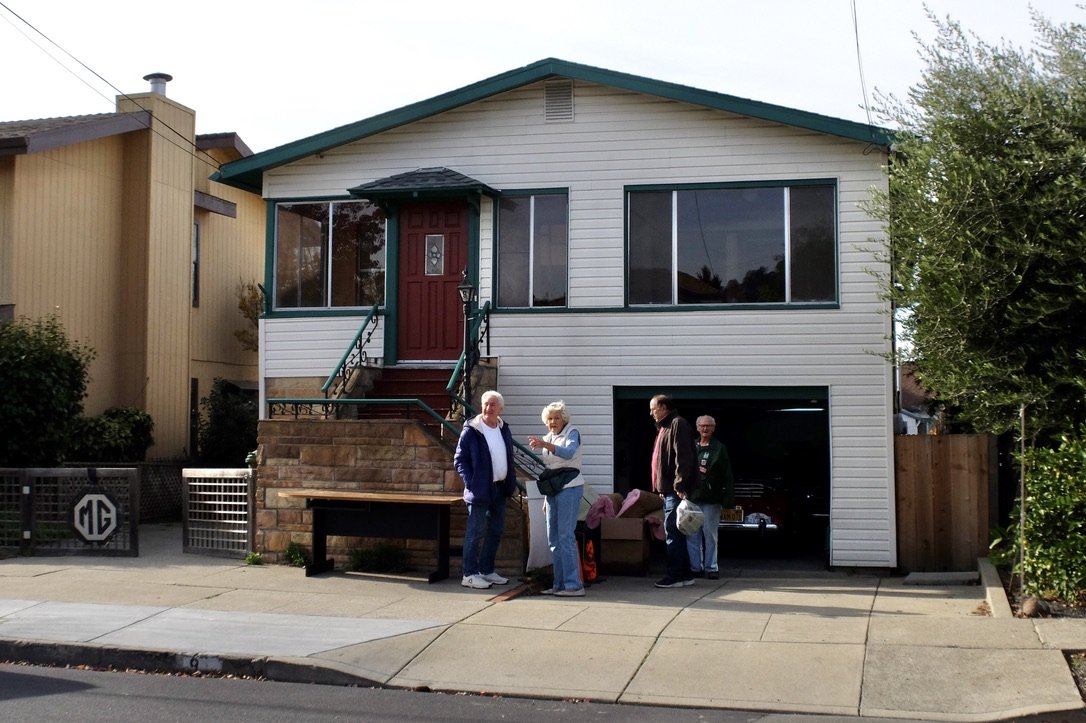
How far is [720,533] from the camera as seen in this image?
1417cm

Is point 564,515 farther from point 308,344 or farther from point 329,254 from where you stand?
point 329,254

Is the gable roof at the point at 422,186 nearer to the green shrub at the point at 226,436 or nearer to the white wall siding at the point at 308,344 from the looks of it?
the white wall siding at the point at 308,344

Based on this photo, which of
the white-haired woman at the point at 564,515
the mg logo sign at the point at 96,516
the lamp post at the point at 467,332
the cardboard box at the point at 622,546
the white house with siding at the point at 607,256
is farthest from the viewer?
the white house with siding at the point at 607,256

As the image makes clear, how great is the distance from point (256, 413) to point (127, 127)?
221 inches

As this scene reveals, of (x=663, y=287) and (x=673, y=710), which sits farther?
(x=663, y=287)

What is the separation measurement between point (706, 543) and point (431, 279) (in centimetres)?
513

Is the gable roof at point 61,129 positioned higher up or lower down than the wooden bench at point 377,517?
higher up

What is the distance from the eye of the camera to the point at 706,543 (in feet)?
40.2

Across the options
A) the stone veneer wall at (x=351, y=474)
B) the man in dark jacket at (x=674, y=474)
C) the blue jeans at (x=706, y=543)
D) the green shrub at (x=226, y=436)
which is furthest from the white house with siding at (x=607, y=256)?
the green shrub at (x=226, y=436)

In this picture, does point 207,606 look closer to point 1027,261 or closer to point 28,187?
point 1027,261

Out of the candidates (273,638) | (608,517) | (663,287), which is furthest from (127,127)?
(273,638)

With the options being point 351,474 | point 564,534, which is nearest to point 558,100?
point 351,474

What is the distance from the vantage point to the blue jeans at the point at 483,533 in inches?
423

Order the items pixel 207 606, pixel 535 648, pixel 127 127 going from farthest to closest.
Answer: pixel 127 127, pixel 207 606, pixel 535 648
